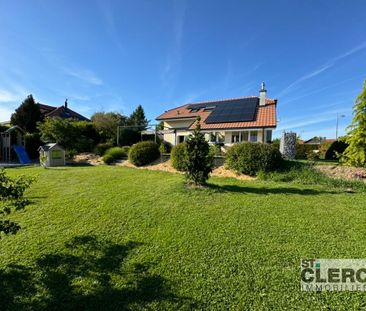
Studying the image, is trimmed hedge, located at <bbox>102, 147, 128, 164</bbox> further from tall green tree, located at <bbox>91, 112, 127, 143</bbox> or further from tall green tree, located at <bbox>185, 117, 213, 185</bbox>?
tall green tree, located at <bbox>185, 117, 213, 185</bbox>

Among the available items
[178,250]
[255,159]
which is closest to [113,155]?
[255,159]

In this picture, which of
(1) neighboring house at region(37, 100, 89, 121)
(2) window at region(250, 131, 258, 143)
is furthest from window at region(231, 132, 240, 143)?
(1) neighboring house at region(37, 100, 89, 121)

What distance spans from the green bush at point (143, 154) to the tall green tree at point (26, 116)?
17.9m

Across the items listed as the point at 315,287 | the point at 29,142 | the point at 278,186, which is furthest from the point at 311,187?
the point at 29,142

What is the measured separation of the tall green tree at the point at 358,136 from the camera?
9.22 meters

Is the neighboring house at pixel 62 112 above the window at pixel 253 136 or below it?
above

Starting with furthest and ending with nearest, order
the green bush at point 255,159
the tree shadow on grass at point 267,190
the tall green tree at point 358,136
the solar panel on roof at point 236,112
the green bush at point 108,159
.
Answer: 1. the solar panel on roof at point 236,112
2. the green bush at point 108,159
3. the green bush at point 255,159
4. the tall green tree at point 358,136
5. the tree shadow on grass at point 267,190

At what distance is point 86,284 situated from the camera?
11.2ft

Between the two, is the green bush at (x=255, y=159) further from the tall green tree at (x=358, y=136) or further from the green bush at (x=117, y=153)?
the green bush at (x=117, y=153)

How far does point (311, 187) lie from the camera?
8477 mm

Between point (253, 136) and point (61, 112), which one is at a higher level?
point (61, 112)

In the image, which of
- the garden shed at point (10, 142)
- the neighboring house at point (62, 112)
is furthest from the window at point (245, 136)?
the neighboring house at point (62, 112)

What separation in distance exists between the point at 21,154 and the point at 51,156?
755 centimetres

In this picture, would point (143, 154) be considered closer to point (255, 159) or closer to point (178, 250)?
point (255, 159)
